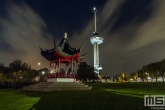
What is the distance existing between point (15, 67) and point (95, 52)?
78196 millimetres

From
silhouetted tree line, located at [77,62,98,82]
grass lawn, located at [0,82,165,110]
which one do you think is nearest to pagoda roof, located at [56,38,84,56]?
grass lawn, located at [0,82,165,110]

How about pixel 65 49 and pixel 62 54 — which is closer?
pixel 62 54

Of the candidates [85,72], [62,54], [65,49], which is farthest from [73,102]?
[85,72]

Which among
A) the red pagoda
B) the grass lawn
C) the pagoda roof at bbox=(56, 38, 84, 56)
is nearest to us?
the grass lawn

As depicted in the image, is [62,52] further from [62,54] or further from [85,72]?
[85,72]

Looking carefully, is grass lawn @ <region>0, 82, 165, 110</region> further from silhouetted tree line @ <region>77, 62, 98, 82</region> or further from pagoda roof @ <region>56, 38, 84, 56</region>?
silhouetted tree line @ <region>77, 62, 98, 82</region>

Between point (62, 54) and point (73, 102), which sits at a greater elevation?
point (62, 54)

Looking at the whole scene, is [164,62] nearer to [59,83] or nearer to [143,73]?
[143,73]

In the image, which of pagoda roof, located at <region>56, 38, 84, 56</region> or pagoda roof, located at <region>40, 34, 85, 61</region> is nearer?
pagoda roof, located at <region>40, 34, 85, 61</region>

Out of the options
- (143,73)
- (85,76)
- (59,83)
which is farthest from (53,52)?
(143,73)

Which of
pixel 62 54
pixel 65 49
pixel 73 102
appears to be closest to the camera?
pixel 73 102

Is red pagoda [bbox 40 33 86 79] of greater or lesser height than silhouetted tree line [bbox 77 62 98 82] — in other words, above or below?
above

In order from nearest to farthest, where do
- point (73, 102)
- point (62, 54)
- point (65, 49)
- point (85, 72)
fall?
point (73, 102) → point (62, 54) → point (65, 49) → point (85, 72)

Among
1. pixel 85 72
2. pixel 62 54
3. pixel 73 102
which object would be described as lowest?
pixel 85 72
